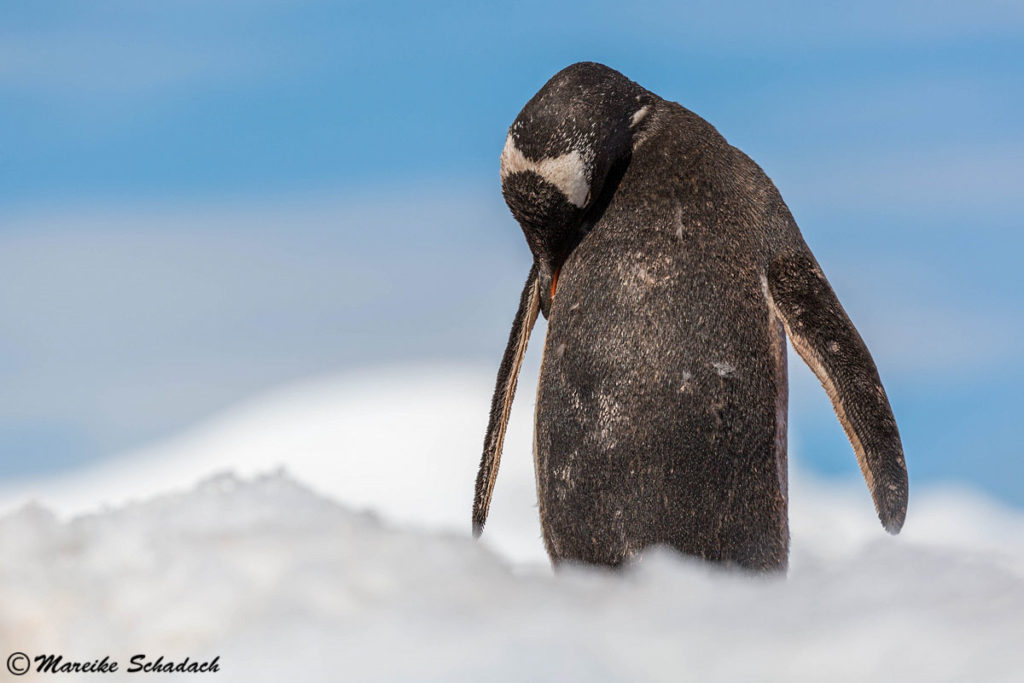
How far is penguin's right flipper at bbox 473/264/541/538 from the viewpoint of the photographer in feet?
9.69

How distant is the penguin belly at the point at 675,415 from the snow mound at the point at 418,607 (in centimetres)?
22

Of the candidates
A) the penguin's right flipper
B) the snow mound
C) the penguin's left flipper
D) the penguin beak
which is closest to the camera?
the snow mound

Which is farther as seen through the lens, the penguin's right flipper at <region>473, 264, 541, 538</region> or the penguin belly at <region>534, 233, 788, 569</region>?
the penguin's right flipper at <region>473, 264, 541, 538</region>

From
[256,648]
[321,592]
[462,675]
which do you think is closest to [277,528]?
[321,592]

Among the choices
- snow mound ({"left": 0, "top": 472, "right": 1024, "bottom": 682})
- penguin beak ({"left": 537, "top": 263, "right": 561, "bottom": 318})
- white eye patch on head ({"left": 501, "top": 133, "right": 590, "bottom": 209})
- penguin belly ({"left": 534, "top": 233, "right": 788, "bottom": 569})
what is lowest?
snow mound ({"left": 0, "top": 472, "right": 1024, "bottom": 682})

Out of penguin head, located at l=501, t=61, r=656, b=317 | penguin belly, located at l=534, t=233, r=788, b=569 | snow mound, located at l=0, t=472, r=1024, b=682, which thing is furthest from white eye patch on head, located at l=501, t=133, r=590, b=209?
snow mound, located at l=0, t=472, r=1024, b=682

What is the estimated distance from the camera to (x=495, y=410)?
2.98m

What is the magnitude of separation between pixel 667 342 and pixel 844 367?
0.40m

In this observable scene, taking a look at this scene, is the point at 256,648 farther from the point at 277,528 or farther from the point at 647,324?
the point at 647,324

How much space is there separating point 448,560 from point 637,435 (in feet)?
1.82

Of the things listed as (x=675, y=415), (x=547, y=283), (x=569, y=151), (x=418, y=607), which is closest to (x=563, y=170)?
(x=569, y=151)

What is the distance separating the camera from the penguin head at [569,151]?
250 cm

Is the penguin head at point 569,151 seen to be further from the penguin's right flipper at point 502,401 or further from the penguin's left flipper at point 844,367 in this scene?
the penguin's left flipper at point 844,367

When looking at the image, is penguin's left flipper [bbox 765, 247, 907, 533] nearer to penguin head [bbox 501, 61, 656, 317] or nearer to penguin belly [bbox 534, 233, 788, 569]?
penguin belly [bbox 534, 233, 788, 569]
